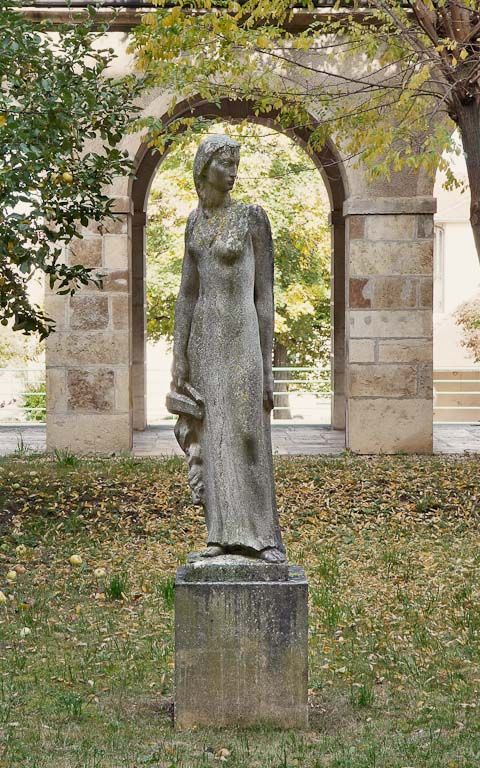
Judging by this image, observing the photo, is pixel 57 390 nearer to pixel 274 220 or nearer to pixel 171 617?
pixel 171 617

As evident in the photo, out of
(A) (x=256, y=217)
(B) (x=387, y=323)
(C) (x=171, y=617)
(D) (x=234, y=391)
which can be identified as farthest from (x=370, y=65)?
(D) (x=234, y=391)

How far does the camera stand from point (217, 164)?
16.4 ft

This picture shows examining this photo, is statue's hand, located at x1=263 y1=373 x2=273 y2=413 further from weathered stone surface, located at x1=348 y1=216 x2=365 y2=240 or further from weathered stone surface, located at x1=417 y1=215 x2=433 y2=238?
weathered stone surface, located at x1=417 y1=215 x2=433 y2=238

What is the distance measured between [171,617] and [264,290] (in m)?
2.35

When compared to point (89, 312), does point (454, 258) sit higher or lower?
higher

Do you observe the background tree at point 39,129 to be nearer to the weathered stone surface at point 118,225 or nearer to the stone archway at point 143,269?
the weathered stone surface at point 118,225

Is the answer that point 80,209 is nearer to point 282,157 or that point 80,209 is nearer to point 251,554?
point 251,554

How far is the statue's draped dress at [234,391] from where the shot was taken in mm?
4953

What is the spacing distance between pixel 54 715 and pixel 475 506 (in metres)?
5.70

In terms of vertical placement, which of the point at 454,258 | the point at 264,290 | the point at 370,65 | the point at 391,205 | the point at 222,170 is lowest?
the point at 264,290

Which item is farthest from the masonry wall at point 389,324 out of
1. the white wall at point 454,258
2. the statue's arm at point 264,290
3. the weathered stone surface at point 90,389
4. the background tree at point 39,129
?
the white wall at point 454,258

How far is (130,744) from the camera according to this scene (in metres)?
4.62

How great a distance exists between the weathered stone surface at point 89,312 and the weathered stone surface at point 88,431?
1.02 m

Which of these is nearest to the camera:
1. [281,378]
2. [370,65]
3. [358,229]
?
[370,65]
